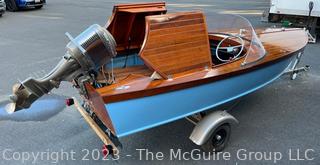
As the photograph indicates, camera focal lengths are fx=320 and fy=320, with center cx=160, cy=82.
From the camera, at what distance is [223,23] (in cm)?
430

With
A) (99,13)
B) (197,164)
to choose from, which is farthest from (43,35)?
(197,164)

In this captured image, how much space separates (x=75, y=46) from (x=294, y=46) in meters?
2.94

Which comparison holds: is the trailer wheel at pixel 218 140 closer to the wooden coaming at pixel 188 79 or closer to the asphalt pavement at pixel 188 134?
the asphalt pavement at pixel 188 134

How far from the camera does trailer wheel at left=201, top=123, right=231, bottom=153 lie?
10.1 ft

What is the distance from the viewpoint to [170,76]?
2840mm

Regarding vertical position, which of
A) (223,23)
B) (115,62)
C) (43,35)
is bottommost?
(43,35)

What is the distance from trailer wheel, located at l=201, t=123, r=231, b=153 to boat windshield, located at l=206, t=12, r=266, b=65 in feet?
2.33

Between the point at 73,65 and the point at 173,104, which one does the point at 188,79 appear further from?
the point at 73,65

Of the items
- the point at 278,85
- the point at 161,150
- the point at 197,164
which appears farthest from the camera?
the point at 278,85

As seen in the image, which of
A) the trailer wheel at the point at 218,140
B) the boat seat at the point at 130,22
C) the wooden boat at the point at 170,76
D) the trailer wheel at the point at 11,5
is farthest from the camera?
the trailer wheel at the point at 11,5

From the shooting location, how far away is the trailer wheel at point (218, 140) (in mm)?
3074

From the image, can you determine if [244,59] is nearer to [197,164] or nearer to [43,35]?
[197,164]

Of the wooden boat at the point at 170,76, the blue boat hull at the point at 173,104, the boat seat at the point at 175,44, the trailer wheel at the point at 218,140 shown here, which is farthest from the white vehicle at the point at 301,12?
the boat seat at the point at 175,44

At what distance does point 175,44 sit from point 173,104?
1.80 ft
